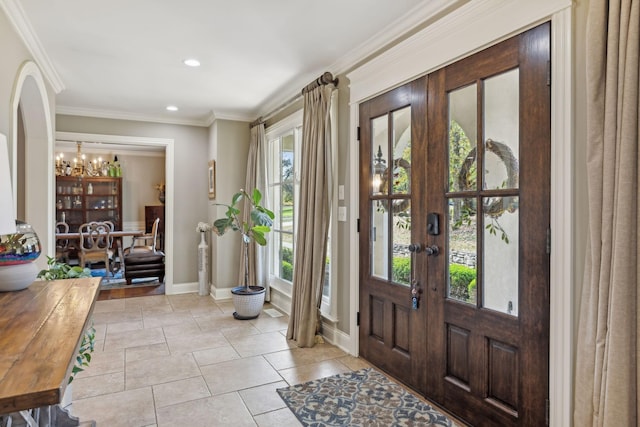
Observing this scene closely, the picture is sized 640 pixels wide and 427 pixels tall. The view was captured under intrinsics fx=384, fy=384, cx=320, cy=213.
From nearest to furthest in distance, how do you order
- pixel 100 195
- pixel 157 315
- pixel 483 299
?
pixel 483 299
pixel 157 315
pixel 100 195

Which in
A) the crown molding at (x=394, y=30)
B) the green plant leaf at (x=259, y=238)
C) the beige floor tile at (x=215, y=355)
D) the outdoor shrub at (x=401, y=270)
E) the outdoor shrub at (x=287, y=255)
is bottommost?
the beige floor tile at (x=215, y=355)

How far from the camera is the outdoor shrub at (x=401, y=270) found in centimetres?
265

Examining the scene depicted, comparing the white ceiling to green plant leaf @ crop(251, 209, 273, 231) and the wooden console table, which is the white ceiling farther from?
the wooden console table

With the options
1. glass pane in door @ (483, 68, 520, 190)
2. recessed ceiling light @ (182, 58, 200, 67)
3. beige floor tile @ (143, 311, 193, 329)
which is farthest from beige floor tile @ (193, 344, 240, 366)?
recessed ceiling light @ (182, 58, 200, 67)

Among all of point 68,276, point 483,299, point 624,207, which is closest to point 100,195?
point 68,276

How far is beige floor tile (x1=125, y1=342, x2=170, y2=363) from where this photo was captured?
3.18m

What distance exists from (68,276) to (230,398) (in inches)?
51.3

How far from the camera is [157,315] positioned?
4.43m

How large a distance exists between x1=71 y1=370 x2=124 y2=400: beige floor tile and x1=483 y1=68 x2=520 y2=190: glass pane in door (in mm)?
2741

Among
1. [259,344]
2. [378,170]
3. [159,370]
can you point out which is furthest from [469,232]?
[159,370]

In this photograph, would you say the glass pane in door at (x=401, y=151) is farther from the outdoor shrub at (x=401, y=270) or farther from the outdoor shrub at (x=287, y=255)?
the outdoor shrub at (x=287, y=255)

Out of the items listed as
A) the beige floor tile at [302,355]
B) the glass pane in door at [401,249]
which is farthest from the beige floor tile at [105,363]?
the glass pane in door at [401,249]

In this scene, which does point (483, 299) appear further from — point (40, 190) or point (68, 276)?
point (40, 190)

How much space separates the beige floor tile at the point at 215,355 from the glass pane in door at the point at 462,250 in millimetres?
1906
